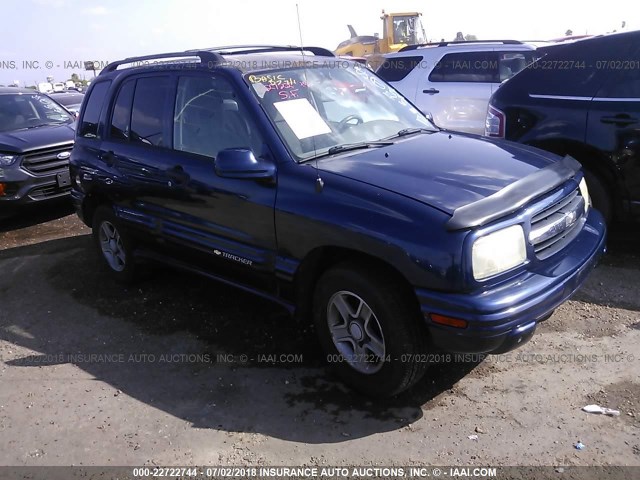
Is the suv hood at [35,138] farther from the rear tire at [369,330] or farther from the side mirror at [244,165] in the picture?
the rear tire at [369,330]

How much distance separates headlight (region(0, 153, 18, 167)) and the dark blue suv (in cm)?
335

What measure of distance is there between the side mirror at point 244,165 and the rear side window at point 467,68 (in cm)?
600

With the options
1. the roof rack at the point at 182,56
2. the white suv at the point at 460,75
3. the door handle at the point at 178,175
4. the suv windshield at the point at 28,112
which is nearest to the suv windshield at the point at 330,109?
the roof rack at the point at 182,56

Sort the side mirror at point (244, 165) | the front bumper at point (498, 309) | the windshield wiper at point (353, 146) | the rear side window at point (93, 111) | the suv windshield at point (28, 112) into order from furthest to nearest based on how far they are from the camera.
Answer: the suv windshield at point (28, 112) → the rear side window at point (93, 111) → the windshield wiper at point (353, 146) → the side mirror at point (244, 165) → the front bumper at point (498, 309)

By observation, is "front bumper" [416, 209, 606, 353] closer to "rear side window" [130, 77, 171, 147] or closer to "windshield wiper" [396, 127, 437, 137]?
"windshield wiper" [396, 127, 437, 137]

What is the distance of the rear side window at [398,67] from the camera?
9.18m

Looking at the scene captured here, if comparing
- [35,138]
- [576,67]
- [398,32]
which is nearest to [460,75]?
[576,67]

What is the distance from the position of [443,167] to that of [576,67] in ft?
8.96

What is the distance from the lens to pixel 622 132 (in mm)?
4707

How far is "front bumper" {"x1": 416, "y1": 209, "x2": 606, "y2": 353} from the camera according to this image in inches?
107

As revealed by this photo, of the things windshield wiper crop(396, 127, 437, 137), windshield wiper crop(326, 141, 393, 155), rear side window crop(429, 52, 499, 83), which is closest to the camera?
windshield wiper crop(326, 141, 393, 155)

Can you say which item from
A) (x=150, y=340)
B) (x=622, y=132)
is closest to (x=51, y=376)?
(x=150, y=340)

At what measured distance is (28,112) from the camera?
→ 8.61 m

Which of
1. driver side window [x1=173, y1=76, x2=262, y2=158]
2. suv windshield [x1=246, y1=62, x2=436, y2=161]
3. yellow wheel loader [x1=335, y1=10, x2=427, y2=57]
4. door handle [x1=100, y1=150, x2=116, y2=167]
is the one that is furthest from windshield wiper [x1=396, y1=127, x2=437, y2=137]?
yellow wheel loader [x1=335, y1=10, x2=427, y2=57]
